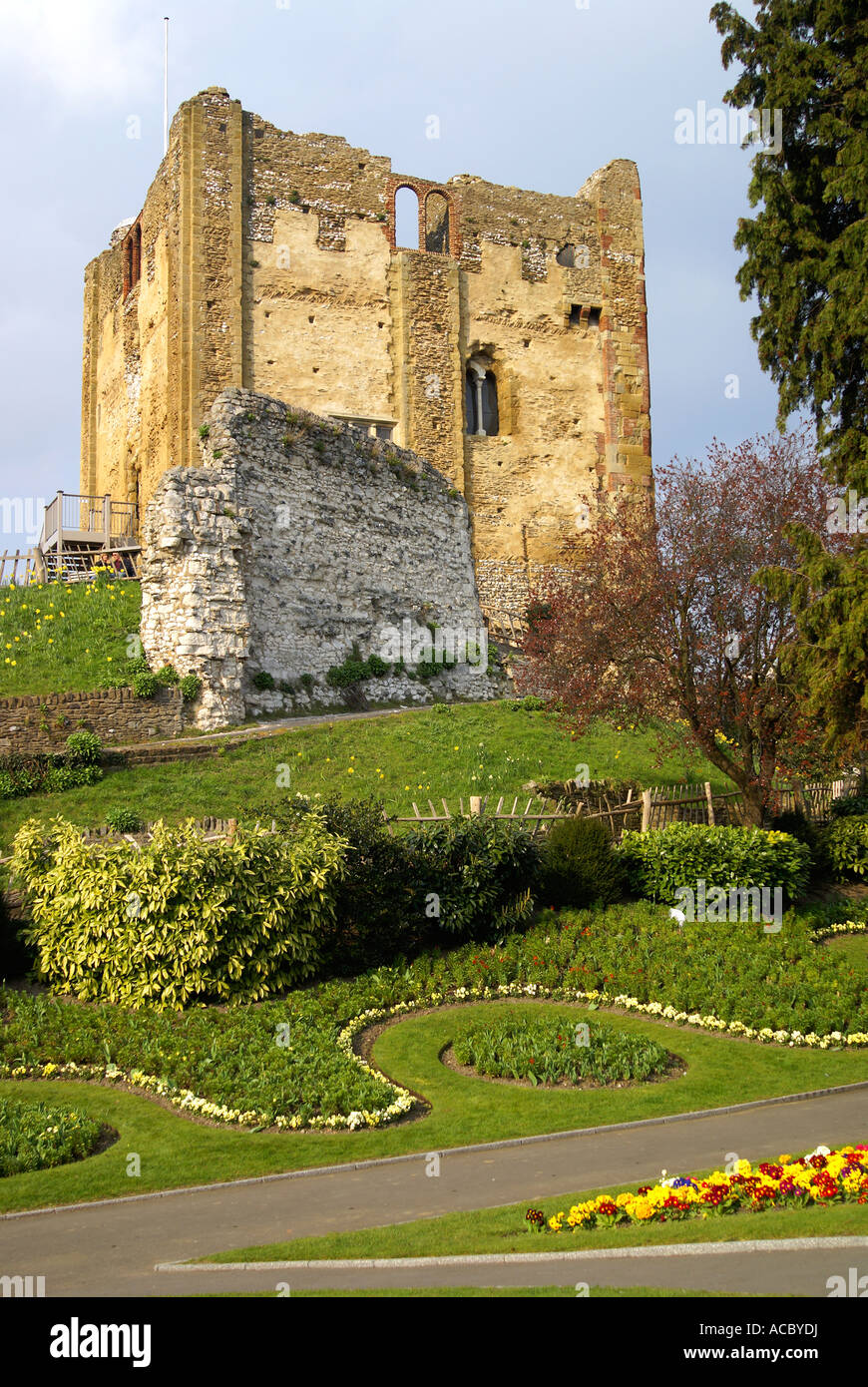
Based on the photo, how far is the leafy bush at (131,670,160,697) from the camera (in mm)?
23234

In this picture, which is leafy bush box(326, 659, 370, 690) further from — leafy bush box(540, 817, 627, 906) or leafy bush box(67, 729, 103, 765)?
leafy bush box(540, 817, 627, 906)

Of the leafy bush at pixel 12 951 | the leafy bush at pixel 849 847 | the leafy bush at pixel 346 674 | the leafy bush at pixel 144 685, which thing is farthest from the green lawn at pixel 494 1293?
the leafy bush at pixel 346 674

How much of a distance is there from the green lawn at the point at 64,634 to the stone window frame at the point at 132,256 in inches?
602

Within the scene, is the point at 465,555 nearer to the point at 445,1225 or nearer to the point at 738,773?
the point at 738,773

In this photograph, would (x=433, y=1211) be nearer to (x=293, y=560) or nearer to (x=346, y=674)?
(x=346, y=674)

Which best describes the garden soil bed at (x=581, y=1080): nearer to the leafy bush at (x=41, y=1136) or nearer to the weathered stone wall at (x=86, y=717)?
the leafy bush at (x=41, y=1136)

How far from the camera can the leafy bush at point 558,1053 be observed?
11.4 meters

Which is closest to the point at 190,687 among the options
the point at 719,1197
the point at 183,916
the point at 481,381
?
the point at 183,916

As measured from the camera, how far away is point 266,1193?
864 cm

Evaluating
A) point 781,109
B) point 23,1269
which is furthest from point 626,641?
point 23,1269

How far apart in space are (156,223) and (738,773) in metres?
27.4

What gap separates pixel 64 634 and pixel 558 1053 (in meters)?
17.5

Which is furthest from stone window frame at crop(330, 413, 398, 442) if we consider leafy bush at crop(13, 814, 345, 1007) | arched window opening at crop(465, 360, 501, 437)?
leafy bush at crop(13, 814, 345, 1007)

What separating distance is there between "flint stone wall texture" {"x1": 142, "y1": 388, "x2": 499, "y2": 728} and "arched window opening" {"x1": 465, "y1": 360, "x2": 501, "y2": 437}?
26.5 feet
